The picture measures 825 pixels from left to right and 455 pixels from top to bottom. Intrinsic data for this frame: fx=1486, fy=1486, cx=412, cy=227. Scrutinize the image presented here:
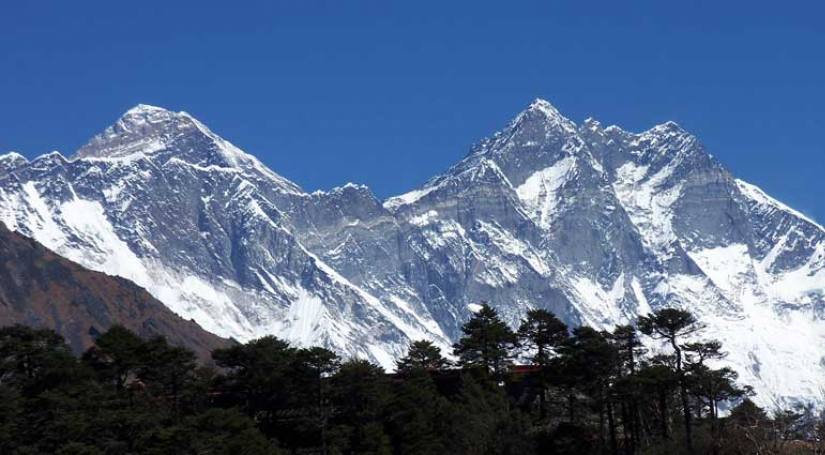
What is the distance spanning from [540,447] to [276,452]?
2060 cm

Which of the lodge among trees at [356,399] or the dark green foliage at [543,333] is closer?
the lodge among trees at [356,399]

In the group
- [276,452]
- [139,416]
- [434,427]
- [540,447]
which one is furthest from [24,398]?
[540,447]

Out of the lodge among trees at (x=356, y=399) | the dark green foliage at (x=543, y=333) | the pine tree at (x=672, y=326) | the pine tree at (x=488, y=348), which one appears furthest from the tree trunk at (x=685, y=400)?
the pine tree at (x=488, y=348)

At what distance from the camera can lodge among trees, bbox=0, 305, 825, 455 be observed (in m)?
107

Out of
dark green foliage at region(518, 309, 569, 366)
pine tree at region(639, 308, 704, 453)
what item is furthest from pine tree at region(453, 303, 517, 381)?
pine tree at region(639, 308, 704, 453)

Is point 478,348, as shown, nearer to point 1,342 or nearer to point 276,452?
point 276,452

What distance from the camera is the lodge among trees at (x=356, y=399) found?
10656cm

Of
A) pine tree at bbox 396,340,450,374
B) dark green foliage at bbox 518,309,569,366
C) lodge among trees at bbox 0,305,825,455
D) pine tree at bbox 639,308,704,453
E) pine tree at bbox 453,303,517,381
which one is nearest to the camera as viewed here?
lodge among trees at bbox 0,305,825,455

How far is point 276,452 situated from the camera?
110625mm

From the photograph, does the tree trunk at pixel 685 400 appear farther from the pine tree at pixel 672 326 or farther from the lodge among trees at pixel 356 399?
the lodge among trees at pixel 356 399

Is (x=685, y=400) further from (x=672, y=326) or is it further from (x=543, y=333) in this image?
(x=543, y=333)

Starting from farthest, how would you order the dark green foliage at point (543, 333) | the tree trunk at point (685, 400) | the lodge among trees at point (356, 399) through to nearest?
the dark green foliage at point (543, 333)
the lodge among trees at point (356, 399)
the tree trunk at point (685, 400)

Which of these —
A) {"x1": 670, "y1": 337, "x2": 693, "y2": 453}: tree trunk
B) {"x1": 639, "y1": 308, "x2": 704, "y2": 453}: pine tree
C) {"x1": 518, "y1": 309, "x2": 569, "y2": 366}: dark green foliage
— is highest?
{"x1": 518, "y1": 309, "x2": 569, "y2": 366}: dark green foliage

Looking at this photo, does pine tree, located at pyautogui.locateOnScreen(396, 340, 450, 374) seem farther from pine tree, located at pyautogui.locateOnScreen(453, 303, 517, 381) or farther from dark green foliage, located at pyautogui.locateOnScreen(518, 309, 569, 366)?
dark green foliage, located at pyautogui.locateOnScreen(518, 309, 569, 366)
